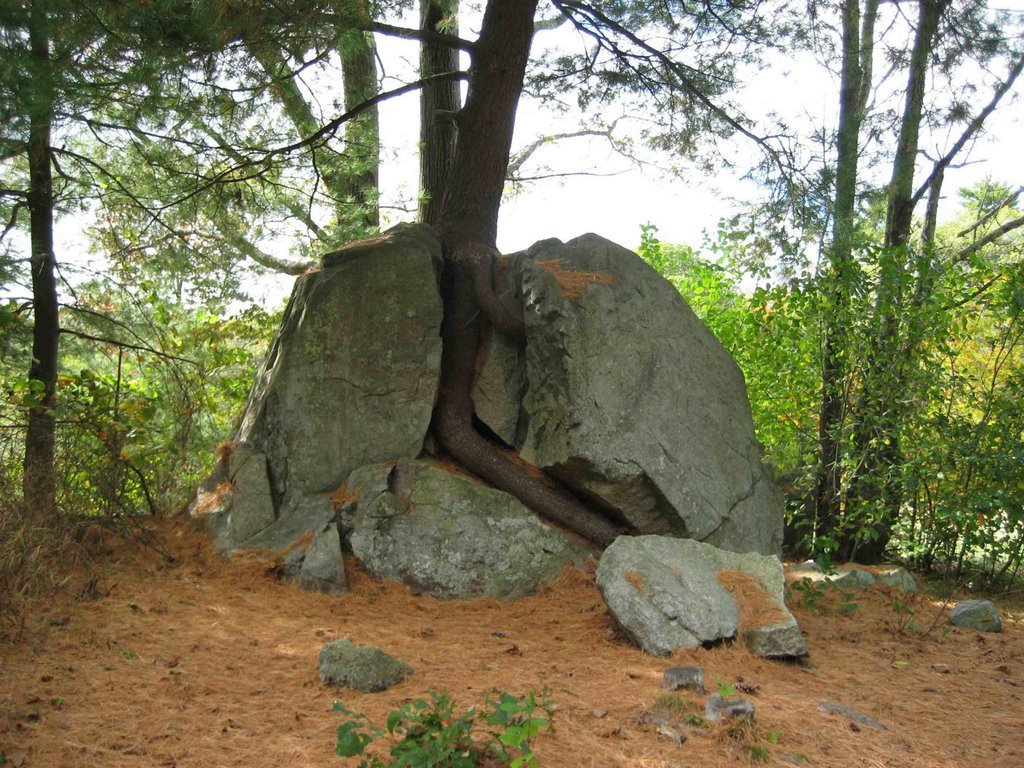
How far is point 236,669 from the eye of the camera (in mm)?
4379

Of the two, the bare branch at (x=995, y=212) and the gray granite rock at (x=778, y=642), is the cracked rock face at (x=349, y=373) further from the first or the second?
the bare branch at (x=995, y=212)

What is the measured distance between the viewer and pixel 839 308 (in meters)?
7.81

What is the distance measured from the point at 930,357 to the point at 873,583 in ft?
6.36

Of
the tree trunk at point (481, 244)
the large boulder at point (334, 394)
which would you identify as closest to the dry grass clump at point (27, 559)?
the large boulder at point (334, 394)

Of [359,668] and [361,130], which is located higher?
[361,130]

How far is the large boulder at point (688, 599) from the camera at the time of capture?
16.6 feet

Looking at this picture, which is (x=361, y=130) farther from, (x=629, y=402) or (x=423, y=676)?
(x=423, y=676)

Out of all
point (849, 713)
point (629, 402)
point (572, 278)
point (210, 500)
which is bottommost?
point (849, 713)

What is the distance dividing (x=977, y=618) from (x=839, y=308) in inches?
108

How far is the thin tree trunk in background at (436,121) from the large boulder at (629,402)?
225cm

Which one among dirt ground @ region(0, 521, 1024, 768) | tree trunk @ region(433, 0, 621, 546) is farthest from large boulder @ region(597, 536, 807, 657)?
tree trunk @ region(433, 0, 621, 546)

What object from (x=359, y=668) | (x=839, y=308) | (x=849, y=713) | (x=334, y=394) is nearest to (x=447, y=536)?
(x=334, y=394)

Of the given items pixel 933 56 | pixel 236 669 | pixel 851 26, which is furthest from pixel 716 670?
pixel 851 26

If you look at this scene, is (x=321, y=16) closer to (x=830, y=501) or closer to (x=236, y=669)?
(x=236, y=669)
